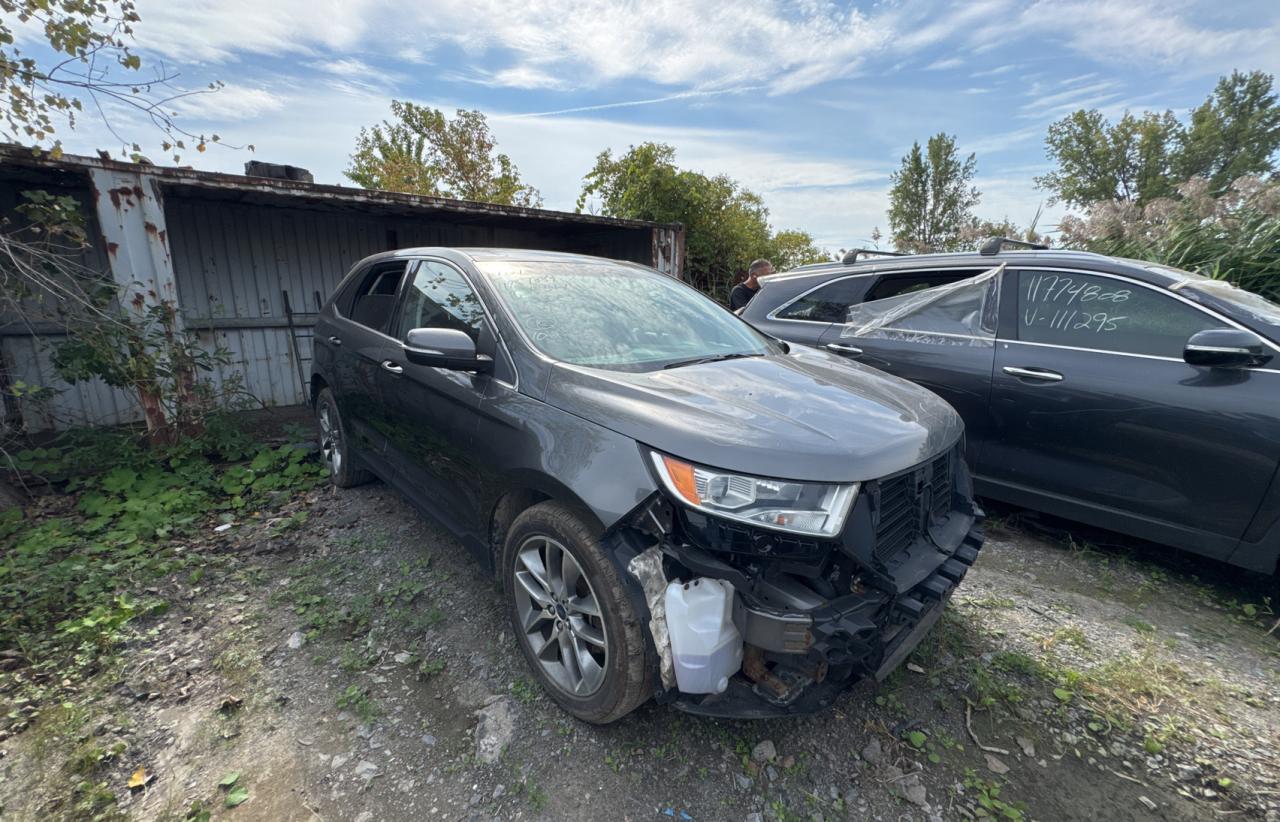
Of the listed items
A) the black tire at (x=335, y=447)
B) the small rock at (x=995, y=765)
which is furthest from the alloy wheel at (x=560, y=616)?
the black tire at (x=335, y=447)

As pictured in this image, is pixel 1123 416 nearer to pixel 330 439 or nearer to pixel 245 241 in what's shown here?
pixel 330 439

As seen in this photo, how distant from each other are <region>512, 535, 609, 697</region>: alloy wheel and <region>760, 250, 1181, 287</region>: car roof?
3.21 m

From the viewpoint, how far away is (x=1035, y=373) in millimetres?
3043

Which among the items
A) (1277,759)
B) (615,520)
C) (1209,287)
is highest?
(1209,287)

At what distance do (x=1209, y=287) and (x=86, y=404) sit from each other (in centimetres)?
930

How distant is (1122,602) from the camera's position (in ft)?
8.87

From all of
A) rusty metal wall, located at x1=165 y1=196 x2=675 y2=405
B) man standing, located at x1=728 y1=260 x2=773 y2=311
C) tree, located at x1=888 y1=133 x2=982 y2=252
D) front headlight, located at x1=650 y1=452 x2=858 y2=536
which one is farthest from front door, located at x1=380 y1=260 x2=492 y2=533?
tree, located at x1=888 y1=133 x2=982 y2=252

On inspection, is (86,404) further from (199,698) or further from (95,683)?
(199,698)

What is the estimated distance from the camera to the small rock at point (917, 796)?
1706 mm

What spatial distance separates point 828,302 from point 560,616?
3.18m

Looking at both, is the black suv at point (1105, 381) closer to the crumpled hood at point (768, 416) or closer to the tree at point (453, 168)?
the crumpled hood at point (768, 416)

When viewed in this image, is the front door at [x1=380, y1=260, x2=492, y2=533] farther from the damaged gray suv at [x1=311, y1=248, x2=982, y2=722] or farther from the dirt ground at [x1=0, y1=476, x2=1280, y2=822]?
the dirt ground at [x1=0, y1=476, x2=1280, y2=822]

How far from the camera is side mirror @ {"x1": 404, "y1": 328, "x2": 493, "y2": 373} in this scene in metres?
2.12

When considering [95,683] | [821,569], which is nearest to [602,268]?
[821,569]
